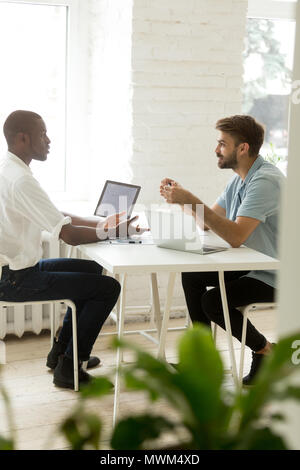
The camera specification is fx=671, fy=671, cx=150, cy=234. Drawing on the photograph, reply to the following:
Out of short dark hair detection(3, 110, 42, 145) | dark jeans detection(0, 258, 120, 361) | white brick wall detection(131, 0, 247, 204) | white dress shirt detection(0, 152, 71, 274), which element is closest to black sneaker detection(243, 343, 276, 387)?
dark jeans detection(0, 258, 120, 361)

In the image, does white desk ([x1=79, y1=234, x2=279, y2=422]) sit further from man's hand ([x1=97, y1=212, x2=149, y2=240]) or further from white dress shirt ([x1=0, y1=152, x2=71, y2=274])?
white dress shirt ([x1=0, y1=152, x2=71, y2=274])

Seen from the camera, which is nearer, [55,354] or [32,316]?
[55,354]

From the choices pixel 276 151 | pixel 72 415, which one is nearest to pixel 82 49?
pixel 276 151

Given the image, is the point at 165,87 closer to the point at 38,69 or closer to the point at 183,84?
the point at 183,84

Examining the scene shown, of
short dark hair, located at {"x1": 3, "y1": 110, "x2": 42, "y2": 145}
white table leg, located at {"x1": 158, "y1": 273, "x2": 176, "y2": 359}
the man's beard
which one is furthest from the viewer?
the man's beard

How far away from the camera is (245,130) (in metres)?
2.88

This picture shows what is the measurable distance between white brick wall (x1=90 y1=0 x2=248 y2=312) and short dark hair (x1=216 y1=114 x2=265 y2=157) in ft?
2.58

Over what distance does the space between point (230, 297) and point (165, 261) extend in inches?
17.0

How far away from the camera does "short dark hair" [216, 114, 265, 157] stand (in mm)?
2877

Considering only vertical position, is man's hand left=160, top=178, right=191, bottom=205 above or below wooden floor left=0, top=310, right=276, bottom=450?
above

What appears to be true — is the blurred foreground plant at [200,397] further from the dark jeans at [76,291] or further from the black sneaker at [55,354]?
the black sneaker at [55,354]

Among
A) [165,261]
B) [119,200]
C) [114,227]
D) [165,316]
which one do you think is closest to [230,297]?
[165,316]

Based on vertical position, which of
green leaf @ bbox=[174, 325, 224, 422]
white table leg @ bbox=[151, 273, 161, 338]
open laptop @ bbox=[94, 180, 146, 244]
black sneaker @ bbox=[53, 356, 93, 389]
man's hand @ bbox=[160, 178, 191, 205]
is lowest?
black sneaker @ bbox=[53, 356, 93, 389]
